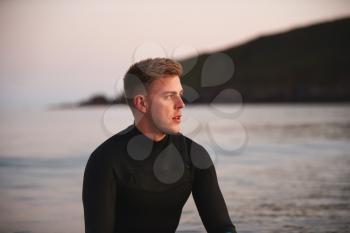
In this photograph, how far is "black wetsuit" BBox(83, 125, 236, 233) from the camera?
3.18 metres

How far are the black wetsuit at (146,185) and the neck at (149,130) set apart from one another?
0.02m

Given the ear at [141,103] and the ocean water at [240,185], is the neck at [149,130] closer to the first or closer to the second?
the ear at [141,103]

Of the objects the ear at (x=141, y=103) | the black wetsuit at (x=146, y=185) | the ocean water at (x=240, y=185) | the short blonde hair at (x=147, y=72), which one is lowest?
the ocean water at (x=240, y=185)

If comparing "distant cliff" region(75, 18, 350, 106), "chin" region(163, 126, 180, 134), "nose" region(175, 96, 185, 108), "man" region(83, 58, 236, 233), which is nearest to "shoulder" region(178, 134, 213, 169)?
"man" region(83, 58, 236, 233)

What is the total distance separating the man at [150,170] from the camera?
3.20 m

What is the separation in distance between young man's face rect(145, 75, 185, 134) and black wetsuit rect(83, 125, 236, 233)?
0.15m

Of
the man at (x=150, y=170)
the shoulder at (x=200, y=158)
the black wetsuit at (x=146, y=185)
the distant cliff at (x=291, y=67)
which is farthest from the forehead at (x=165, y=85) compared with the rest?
the distant cliff at (x=291, y=67)

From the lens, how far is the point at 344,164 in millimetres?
12508

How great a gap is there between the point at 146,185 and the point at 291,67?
2903 inches

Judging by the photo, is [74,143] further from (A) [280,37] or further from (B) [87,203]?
(A) [280,37]

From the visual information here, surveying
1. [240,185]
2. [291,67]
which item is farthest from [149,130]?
[291,67]

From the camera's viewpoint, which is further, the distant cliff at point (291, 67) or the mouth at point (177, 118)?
the distant cliff at point (291, 67)

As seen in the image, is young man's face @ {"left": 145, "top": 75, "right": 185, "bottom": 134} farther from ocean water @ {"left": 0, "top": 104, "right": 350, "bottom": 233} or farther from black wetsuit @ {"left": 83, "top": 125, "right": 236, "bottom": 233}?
ocean water @ {"left": 0, "top": 104, "right": 350, "bottom": 233}

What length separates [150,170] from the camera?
331 centimetres
